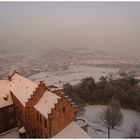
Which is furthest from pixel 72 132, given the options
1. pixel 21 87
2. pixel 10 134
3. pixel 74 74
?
pixel 74 74

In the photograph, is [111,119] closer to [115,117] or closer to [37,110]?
[115,117]

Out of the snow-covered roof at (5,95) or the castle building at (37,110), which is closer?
the castle building at (37,110)

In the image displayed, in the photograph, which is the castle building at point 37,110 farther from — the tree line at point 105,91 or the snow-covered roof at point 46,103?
the tree line at point 105,91

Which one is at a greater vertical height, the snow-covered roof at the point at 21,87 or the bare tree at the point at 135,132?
the snow-covered roof at the point at 21,87

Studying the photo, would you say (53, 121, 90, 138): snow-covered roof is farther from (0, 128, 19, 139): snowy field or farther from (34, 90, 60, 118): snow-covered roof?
(0, 128, 19, 139): snowy field

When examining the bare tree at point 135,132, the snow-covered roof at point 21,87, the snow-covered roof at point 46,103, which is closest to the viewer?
the snow-covered roof at point 46,103

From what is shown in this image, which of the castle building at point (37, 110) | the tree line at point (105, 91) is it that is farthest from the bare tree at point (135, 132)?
the castle building at point (37, 110)

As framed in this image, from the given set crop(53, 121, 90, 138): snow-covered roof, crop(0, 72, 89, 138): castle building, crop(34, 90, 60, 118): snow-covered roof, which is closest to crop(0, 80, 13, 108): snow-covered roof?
crop(0, 72, 89, 138): castle building
